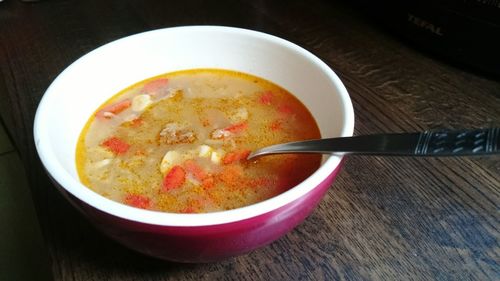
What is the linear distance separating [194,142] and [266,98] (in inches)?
5.8

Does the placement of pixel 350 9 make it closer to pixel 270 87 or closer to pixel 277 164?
pixel 270 87

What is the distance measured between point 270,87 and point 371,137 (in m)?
0.28

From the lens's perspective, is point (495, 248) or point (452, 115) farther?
point (452, 115)

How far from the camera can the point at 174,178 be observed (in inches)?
24.3

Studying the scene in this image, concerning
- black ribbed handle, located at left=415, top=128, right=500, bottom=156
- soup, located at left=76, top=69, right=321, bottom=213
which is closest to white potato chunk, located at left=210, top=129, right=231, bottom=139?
soup, located at left=76, top=69, right=321, bottom=213

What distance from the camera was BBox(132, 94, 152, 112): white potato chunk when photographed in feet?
2.47

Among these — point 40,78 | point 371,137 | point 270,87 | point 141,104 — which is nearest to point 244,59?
point 270,87

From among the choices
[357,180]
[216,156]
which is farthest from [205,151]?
[357,180]

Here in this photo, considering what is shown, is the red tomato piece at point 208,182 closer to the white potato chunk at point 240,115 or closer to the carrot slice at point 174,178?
the carrot slice at point 174,178

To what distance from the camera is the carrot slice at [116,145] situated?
26.5 inches

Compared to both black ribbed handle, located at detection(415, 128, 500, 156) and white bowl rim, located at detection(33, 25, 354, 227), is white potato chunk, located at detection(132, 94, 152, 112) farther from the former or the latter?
black ribbed handle, located at detection(415, 128, 500, 156)

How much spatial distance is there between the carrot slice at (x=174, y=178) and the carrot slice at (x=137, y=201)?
0.03 meters

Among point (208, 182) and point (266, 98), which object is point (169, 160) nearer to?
point (208, 182)

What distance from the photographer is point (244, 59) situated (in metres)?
0.78
